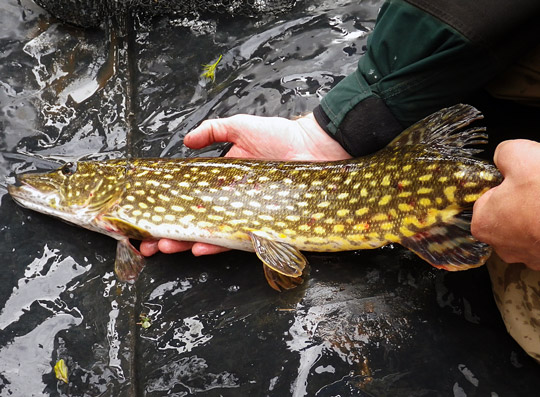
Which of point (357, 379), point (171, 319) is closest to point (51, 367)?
point (171, 319)

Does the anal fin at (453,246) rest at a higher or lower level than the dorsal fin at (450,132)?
lower

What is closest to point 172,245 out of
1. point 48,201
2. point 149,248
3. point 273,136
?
point 149,248

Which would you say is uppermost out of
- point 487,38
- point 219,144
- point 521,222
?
point 487,38

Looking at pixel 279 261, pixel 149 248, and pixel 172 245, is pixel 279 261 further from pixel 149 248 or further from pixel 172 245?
pixel 149 248

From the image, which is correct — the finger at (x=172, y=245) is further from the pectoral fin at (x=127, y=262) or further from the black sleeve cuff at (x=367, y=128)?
the black sleeve cuff at (x=367, y=128)

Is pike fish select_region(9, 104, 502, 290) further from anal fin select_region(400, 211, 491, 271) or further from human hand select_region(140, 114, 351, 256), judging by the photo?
human hand select_region(140, 114, 351, 256)

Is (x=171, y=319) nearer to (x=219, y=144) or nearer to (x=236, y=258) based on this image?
(x=236, y=258)

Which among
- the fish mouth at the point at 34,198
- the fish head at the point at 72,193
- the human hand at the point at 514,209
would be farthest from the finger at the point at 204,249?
the human hand at the point at 514,209
